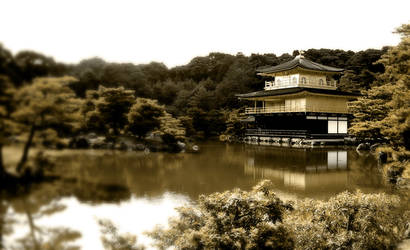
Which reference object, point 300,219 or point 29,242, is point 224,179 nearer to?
point 300,219

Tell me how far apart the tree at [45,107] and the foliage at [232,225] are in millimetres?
2332

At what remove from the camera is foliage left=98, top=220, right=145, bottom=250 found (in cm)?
295

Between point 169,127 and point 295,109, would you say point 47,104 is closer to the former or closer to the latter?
point 169,127

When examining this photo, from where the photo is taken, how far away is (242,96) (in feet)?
94.7

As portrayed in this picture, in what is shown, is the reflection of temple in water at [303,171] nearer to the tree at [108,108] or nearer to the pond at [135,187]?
the pond at [135,187]

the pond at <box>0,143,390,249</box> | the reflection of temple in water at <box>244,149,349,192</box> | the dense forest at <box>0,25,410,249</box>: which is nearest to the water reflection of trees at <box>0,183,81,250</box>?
the pond at <box>0,143,390,249</box>

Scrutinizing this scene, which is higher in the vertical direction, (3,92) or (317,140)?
(3,92)

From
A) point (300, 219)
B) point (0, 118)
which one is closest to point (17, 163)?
point (0, 118)

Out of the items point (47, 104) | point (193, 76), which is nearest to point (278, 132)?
point (193, 76)

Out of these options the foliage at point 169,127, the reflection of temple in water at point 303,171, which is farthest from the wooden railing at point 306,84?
the foliage at point 169,127

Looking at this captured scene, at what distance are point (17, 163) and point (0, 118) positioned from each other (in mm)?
274

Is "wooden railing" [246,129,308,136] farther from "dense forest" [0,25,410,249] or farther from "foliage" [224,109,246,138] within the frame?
"dense forest" [0,25,410,249]

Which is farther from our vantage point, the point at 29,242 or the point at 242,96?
the point at 242,96

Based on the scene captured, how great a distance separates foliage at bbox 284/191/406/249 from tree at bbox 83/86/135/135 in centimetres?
268
